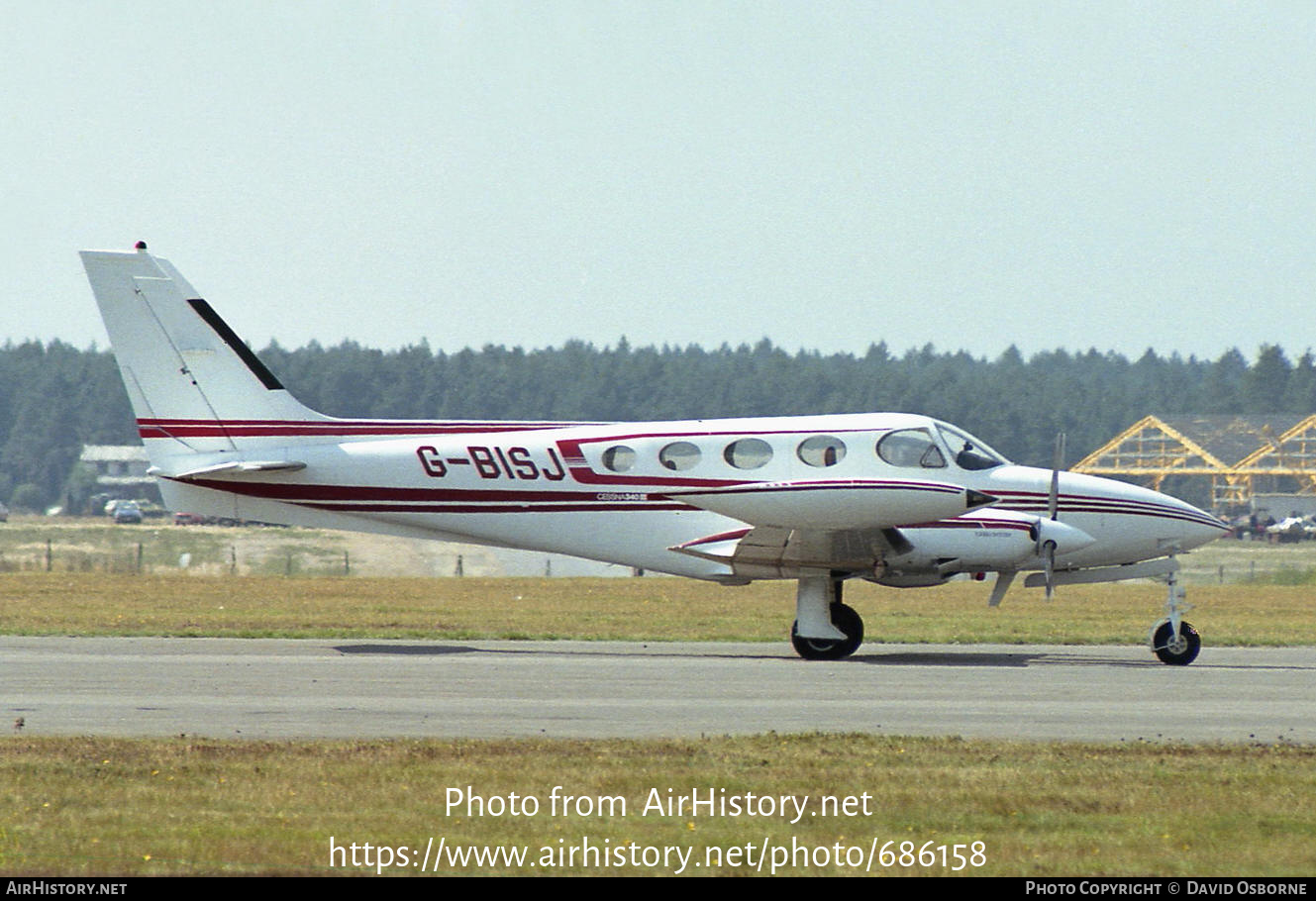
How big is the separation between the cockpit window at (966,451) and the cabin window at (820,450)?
148cm

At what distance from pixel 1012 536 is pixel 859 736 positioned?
27.3 ft

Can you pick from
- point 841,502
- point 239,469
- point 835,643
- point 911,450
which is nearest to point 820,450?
point 911,450

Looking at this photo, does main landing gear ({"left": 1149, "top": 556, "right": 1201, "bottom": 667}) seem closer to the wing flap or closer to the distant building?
the wing flap

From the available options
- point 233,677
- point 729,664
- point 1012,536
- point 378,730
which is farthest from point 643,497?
point 378,730

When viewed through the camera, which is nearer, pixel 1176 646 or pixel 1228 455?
pixel 1176 646

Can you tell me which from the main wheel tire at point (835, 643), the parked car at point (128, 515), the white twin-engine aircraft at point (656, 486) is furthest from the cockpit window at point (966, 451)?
the parked car at point (128, 515)

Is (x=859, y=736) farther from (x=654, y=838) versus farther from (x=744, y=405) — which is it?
(x=744, y=405)

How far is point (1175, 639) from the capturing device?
22.4 metres

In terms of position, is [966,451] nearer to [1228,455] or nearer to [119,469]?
[1228,455]

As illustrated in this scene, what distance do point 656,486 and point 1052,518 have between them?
5316 millimetres

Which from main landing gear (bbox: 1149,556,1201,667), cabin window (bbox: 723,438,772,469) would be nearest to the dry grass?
main landing gear (bbox: 1149,556,1201,667)
